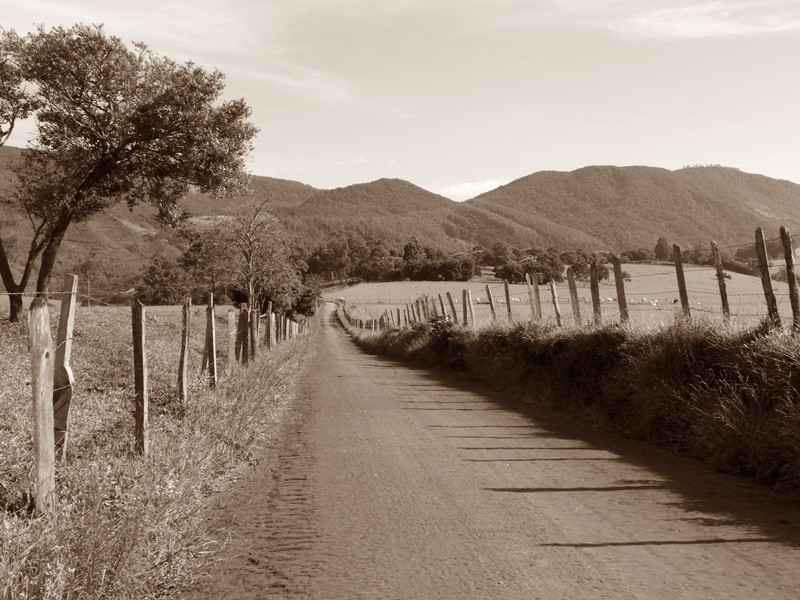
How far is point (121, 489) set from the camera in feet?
18.0

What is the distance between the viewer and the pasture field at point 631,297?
12742 mm

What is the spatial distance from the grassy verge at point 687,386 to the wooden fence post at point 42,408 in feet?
19.2

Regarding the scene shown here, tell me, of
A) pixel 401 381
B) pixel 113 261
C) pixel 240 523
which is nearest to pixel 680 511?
pixel 240 523

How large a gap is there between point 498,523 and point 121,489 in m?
2.81

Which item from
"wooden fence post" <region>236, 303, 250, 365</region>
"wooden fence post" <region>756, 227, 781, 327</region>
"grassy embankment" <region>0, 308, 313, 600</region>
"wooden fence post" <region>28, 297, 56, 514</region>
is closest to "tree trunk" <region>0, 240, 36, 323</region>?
"wooden fence post" <region>236, 303, 250, 365</region>

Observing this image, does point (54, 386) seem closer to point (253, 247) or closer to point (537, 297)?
point (537, 297)

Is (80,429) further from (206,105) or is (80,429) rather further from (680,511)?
(206,105)

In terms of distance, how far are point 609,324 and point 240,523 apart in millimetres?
8407

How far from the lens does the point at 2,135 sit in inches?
782

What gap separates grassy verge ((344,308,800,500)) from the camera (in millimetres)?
7516

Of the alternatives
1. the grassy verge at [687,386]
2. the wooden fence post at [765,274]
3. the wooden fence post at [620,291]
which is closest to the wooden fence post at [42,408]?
the grassy verge at [687,386]

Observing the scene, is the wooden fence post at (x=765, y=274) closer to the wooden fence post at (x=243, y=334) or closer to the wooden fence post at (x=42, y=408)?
the wooden fence post at (x=42, y=408)

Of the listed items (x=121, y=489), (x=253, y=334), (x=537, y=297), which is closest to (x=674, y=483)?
(x=121, y=489)

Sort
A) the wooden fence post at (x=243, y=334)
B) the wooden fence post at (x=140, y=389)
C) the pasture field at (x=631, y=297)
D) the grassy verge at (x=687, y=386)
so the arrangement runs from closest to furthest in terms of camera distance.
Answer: the wooden fence post at (x=140, y=389)
the grassy verge at (x=687, y=386)
the pasture field at (x=631, y=297)
the wooden fence post at (x=243, y=334)
